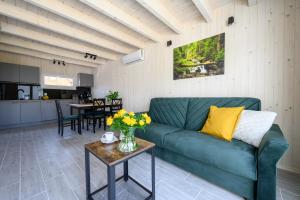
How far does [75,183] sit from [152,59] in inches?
115

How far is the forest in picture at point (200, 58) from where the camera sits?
87.0 inches

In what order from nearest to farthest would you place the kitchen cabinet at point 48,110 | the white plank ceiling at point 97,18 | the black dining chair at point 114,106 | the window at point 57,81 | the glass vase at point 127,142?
1. the glass vase at point 127,142
2. the white plank ceiling at point 97,18
3. the black dining chair at point 114,106
4. the kitchen cabinet at point 48,110
5. the window at point 57,81

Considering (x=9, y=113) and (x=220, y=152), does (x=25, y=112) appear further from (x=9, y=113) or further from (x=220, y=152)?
(x=220, y=152)

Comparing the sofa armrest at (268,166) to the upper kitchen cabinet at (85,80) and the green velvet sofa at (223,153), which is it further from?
the upper kitchen cabinet at (85,80)

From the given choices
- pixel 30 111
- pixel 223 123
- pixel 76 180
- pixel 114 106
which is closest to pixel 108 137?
pixel 76 180

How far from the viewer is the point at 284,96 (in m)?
1.72

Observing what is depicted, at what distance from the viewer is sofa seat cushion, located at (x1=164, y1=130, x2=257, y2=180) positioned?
118cm

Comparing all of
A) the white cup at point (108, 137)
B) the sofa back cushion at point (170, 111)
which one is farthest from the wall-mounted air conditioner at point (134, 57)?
the white cup at point (108, 137)

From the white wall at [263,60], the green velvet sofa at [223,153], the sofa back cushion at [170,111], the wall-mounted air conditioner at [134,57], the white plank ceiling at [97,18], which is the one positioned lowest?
the green velvet sofa at [223,153]

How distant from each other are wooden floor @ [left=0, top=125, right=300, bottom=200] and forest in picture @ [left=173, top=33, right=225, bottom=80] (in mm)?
1700

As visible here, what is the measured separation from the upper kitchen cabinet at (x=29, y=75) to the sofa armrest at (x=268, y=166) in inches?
242

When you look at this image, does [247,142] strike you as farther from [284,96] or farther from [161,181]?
[161,181]

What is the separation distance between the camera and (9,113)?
390 centimetres

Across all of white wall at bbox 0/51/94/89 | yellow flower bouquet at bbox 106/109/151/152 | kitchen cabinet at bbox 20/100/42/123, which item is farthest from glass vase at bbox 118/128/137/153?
white wall at bbox 0/51/94/89
